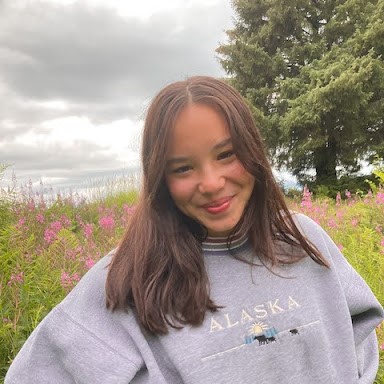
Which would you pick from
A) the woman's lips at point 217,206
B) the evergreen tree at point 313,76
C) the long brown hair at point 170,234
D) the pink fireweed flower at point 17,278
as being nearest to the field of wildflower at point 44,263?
the pink fireweed flower at point 17,278

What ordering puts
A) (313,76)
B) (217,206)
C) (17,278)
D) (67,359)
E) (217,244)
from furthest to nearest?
(313,76)
(17,278)
(217,244)
(217,206)
(67,359)

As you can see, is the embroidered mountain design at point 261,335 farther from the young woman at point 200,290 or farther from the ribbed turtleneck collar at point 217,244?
the ribbed turtleneck collar at point 217,244

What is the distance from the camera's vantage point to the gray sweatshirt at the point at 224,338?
1.45 m

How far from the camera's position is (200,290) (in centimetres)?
152

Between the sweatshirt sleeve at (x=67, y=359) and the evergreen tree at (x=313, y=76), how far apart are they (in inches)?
498

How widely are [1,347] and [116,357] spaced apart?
1.43m

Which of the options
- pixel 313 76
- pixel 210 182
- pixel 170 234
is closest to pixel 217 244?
pixel 170 234

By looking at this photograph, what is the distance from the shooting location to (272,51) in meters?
17.1

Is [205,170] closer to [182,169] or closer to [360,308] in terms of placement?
[182,169]

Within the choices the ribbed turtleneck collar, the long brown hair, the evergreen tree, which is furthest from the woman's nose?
the evergreen tree

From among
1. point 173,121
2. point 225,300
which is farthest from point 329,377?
point 173,121

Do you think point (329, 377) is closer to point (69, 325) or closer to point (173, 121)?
point (69, 325)

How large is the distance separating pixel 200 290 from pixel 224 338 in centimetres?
15

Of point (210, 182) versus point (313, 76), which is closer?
point (210, 182)
